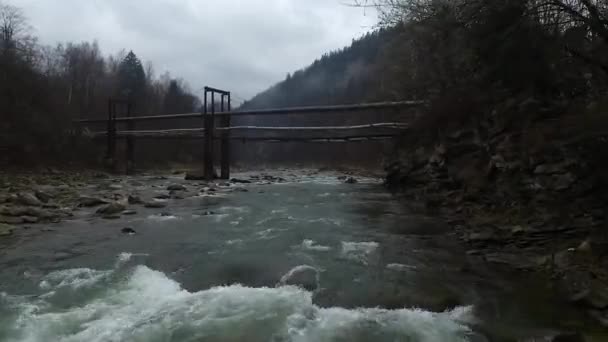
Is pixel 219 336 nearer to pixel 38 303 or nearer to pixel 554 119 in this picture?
pixel 38 303

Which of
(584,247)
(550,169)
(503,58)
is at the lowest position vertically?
(584,247)

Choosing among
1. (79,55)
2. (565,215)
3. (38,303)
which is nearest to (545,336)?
(565,215)

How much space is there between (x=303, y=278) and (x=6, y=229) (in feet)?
21.4

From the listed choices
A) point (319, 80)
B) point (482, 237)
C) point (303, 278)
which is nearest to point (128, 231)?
point (303, 278)

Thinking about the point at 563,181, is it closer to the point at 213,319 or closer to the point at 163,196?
the point at 213,319

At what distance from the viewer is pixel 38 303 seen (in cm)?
453

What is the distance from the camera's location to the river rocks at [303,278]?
5117 millimetres

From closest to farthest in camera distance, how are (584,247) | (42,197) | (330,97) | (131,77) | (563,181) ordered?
(584,247) < (563,181) < (42,197) < (131,77) < (330,97)

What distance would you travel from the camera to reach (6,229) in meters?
8.03

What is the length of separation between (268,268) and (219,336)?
6.76 feet

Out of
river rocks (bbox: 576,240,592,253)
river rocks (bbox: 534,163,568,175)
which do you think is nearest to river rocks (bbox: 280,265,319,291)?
river rocks (bbox: 576,240,592,253)

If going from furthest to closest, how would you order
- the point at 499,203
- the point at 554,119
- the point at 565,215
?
the point at 499,203
the point at 554,119
the point at 565,215

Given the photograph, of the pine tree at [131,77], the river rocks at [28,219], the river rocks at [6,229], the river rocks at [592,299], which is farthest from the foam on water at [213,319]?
the pine tree at [131,77]

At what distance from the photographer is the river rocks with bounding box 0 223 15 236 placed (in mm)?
7770
